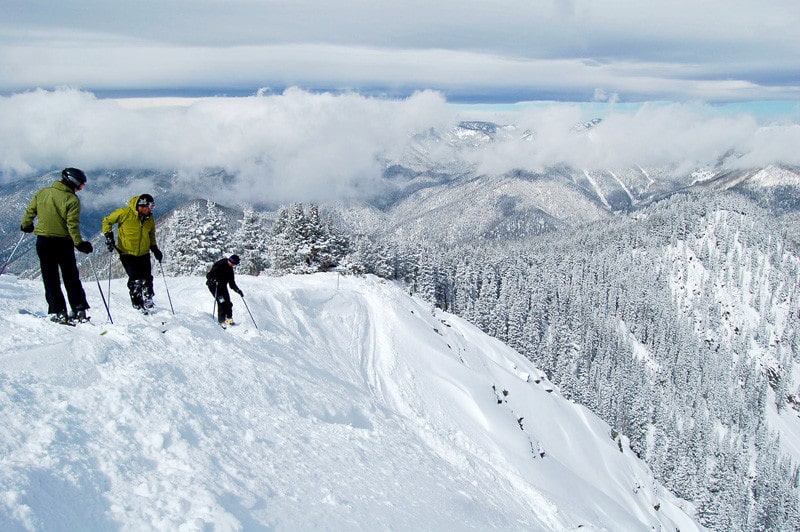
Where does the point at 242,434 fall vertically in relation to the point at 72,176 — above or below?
below

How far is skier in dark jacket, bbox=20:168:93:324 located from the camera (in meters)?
8.95

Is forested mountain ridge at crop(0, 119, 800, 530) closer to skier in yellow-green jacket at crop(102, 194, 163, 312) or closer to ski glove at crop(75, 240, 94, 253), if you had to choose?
skier in yellow-green jacket at crop(102, 194, 163, 312)

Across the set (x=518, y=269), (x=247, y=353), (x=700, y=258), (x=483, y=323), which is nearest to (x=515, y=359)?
(x=247, y=353)

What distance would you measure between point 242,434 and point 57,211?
5754mm

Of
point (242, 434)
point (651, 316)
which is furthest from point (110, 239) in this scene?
point (651, 316)

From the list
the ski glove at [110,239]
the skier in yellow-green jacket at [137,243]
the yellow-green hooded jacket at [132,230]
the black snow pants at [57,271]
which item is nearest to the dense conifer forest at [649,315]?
the skier in yellow-green jacket at [137,243]

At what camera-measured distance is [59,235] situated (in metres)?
9.19

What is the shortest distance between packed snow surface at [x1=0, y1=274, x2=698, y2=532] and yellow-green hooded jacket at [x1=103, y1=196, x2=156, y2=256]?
1.66m

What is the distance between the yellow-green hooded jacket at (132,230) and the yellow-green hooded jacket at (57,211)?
5.19 feet

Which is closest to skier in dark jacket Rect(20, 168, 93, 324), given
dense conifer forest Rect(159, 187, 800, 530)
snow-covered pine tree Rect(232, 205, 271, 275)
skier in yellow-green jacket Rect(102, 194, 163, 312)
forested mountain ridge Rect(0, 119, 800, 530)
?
skier in yellow-green jacket Rect(102, 194, 163, 312)

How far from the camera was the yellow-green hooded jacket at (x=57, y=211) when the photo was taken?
29.3 ft

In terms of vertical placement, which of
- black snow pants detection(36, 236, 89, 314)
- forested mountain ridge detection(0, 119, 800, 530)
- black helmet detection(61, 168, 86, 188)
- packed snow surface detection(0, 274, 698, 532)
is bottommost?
forested mountain ridge detection(0, 119, 800, 530)

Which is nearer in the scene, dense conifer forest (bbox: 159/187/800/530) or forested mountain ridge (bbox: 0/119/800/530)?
dense conifer forest (bbox: 159/187/800/530)

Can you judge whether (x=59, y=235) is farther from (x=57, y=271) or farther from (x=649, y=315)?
(x=649, y=315)
